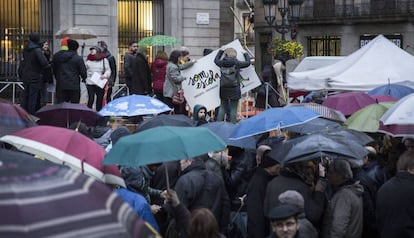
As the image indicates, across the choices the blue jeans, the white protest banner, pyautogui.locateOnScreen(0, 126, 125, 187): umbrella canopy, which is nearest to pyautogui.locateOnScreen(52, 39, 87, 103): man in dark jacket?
the white protest banner

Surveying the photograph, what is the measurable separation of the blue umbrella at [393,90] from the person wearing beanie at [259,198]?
5745mm

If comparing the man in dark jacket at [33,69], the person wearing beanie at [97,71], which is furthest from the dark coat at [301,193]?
the person wearing beanie at [97,71]

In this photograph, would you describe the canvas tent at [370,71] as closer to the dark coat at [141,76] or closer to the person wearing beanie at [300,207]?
the dark coat at [141,76]

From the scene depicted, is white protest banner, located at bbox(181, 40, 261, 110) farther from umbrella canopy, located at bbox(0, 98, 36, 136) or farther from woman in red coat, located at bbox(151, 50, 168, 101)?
umbrella canopy, located at bbox(0, 98, 36, 136)

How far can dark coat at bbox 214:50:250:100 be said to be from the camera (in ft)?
48.9

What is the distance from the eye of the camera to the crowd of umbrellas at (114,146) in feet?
9.53

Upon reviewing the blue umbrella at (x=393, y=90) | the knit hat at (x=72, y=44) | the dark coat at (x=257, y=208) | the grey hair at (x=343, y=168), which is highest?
the knit hat at (x=72, y=44)

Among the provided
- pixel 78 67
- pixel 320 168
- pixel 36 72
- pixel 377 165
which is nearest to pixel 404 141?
pixel 377 165

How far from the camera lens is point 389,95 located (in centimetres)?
1285

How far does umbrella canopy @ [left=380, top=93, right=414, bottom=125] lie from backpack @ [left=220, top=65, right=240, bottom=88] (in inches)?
249

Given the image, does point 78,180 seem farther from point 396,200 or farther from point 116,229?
point 396,200

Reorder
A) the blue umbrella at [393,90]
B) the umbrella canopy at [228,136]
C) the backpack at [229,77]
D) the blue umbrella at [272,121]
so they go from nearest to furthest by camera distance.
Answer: the blue umbrella at [272,121]
the umbrella canopy at [228,136]
the blue umbrella at [393,90]
the backpack at [229,77]

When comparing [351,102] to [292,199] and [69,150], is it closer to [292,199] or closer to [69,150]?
[292,199]

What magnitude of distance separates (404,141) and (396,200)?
7.55ft
